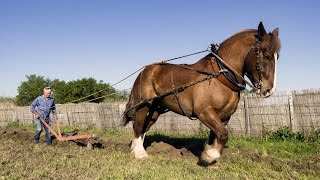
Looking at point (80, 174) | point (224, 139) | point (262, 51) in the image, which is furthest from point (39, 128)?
point (262, 51)

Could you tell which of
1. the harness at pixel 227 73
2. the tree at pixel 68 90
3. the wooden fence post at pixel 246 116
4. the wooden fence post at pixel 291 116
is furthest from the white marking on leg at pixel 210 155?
the tree at pixel 68 90

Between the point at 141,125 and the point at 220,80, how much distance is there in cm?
301

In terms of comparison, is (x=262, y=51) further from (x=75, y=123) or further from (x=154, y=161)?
(x=75, y=123)

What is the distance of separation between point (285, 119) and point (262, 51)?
659 cm

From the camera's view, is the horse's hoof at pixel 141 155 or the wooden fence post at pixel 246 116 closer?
the horse's hoof at pixel 141 155

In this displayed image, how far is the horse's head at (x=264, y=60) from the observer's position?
6887 millimetres

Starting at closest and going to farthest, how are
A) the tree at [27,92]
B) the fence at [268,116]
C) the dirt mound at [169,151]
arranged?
the dirt mound at [169,151]
the fence at [268,116]
the tree at [27,92]

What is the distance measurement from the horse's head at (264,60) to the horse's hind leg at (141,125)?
131 inches

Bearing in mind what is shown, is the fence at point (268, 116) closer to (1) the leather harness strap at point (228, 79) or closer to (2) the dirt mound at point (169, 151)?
(2) the dirt mound at point (169, 151)

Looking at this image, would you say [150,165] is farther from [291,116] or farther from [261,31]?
[291,116]

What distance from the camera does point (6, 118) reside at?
2991 centimetres

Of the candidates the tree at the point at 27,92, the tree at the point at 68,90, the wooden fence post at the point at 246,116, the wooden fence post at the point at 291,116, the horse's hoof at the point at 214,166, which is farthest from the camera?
the tree at the point at 27,92

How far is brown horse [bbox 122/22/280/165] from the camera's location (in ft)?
23.0

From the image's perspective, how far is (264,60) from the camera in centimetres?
700
